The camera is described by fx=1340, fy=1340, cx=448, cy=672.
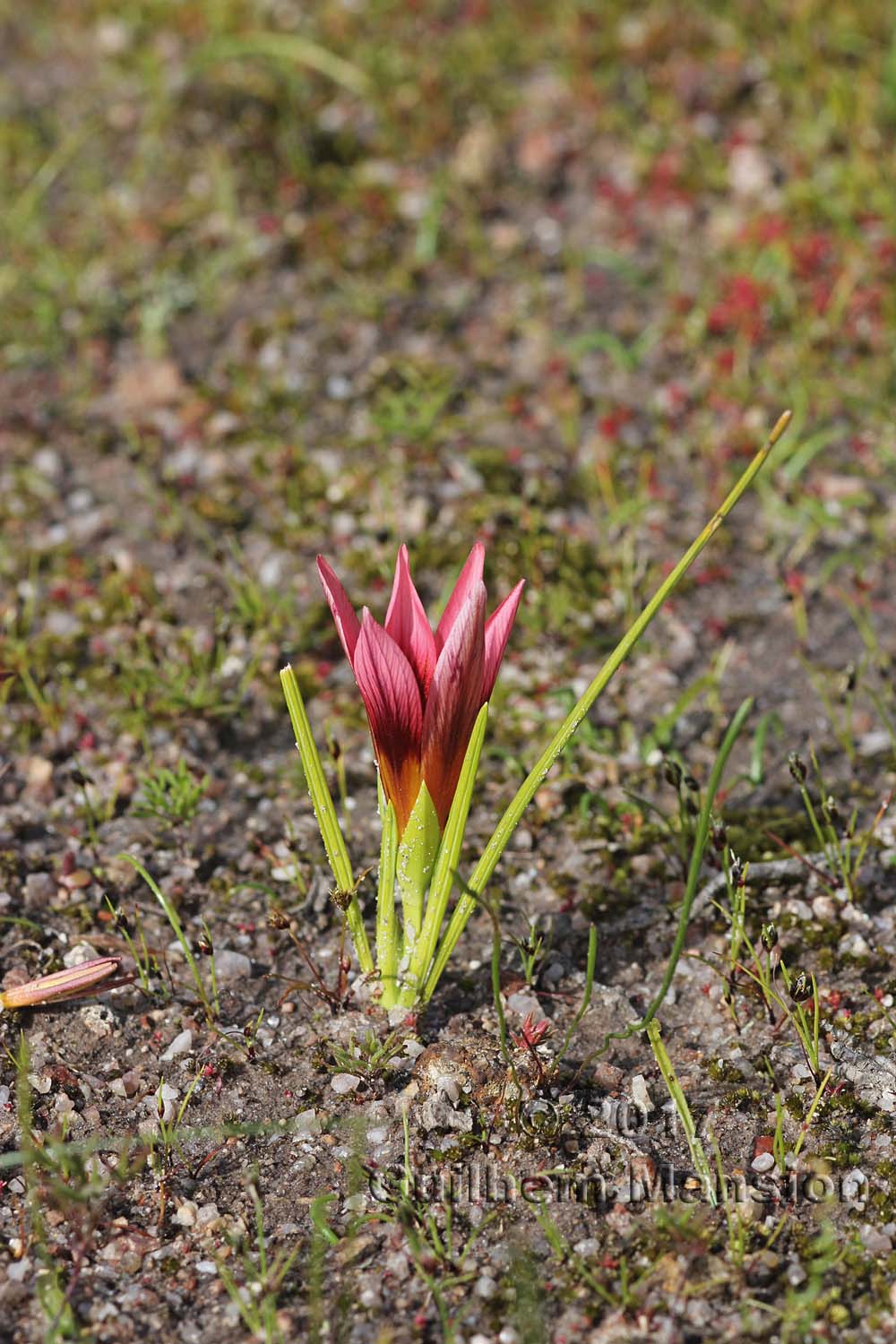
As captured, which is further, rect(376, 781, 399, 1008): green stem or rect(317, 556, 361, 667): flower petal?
rect(376, 781, 399, 1008): green stem

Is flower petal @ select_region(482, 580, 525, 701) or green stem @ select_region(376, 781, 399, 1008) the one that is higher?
flower petal @ select_region(482, 580, 525, 701)

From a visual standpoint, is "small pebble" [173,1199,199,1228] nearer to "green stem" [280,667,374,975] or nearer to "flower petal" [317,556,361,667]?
"green stem" [280,667,374,975]

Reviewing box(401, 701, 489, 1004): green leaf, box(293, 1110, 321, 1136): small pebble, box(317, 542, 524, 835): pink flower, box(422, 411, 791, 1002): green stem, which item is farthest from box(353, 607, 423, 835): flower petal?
box(293, 1110, 321, 1136): small pebble

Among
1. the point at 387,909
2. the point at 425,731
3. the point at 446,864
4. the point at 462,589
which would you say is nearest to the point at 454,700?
the point at 425,731

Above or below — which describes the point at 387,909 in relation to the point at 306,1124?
above

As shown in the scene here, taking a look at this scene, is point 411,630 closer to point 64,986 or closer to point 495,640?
point 495,640

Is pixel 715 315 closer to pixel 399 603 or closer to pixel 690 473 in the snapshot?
pixel 690 473

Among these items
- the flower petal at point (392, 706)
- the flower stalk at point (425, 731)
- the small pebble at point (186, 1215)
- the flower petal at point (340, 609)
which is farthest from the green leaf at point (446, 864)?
the small pebble at point (186, 1215)
